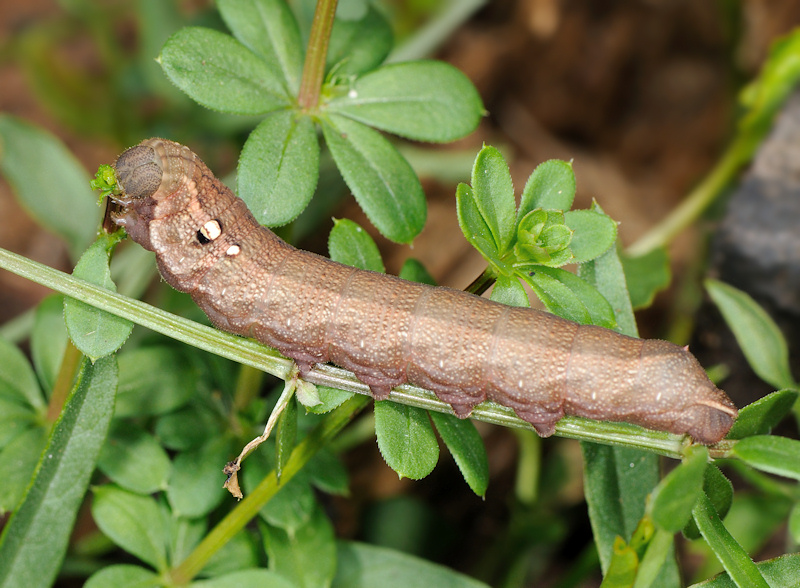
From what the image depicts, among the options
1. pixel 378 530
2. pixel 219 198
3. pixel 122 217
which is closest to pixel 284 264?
pixel 219 198

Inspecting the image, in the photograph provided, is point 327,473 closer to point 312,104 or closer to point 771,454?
point 312,104

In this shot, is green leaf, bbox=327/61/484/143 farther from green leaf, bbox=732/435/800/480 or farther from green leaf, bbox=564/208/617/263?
green leaf, bbox=732/435/800/480

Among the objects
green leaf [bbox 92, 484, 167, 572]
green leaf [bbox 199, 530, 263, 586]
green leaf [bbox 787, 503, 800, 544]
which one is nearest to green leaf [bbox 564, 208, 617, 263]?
green leaf [bbox 787, 503, 800, 544]

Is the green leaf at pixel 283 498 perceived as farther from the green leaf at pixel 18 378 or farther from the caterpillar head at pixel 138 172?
the caterpillar head at pixel 138 172

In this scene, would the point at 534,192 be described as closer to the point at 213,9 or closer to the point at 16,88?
the point at 213,9

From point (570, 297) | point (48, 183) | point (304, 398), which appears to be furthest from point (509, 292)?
point (48, 183)
